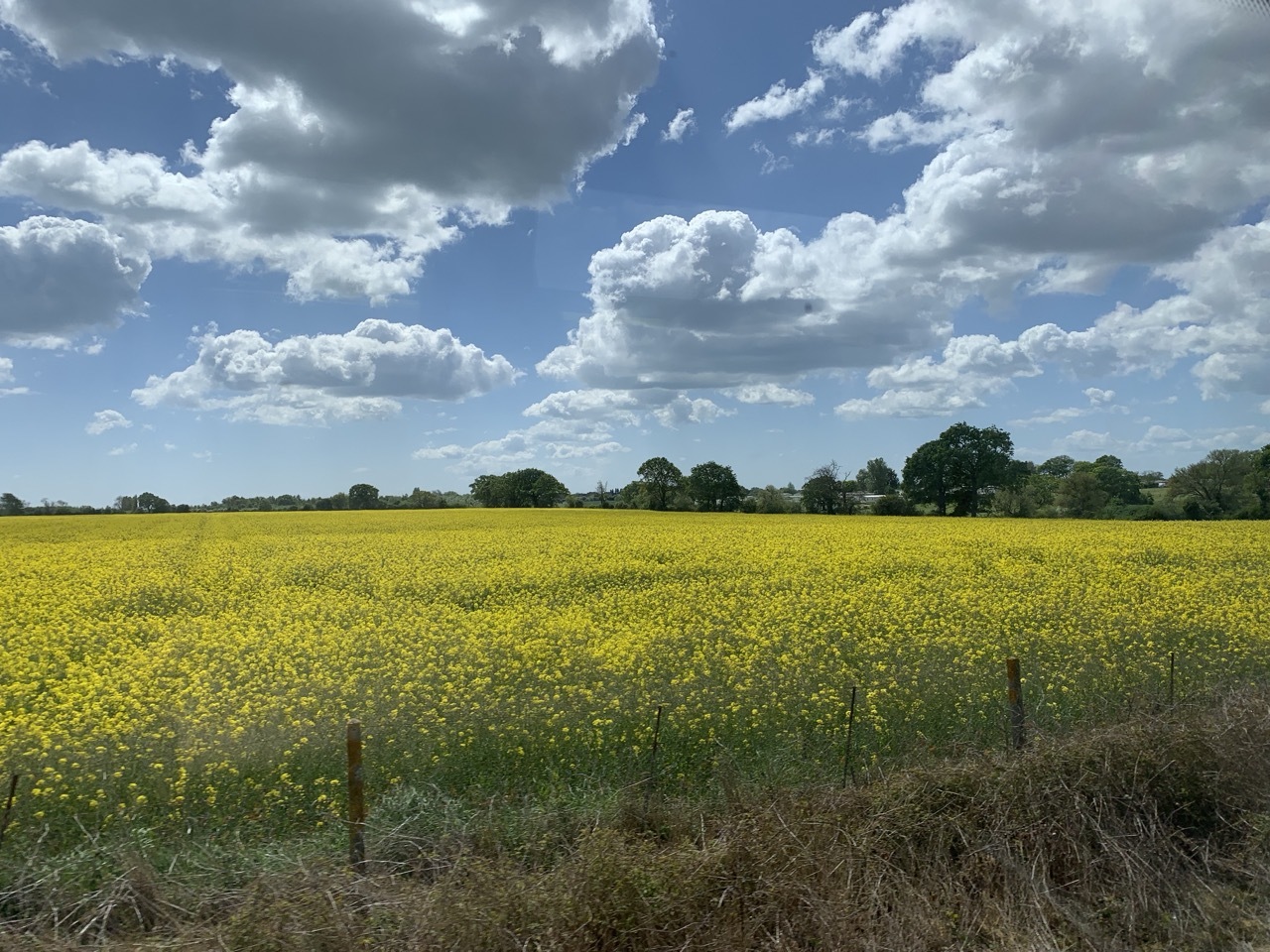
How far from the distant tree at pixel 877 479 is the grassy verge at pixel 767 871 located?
8062 cm

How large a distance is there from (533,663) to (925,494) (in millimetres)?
71120

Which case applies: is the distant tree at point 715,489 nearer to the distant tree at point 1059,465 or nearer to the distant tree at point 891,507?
the distant tree at point 891,507

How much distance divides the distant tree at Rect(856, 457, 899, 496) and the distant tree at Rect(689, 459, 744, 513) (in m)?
14.2

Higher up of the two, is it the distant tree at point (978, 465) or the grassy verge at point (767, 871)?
the distant tree at point (978, 465)

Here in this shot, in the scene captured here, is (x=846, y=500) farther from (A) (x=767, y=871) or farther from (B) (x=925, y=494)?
(A) (x=767, y=871)

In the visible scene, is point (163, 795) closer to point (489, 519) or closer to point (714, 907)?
point (714, 907)

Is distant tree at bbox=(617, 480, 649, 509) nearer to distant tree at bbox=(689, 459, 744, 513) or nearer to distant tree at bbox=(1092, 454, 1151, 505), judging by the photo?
distant tree at bbox=(689, 459, 744, 513)

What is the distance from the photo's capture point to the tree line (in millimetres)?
61781

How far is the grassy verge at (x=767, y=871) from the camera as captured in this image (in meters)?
4.46

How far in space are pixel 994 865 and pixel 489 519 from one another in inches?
1729

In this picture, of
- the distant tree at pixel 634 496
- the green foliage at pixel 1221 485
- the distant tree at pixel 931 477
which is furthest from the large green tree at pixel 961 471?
the distant tree at pixel 634 496

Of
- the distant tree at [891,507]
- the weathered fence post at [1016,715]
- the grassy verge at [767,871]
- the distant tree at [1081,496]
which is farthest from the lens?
the distant tree at [891,507]

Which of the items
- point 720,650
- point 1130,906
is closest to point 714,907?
point 1130,906

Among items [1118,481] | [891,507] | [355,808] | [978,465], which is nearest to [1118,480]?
[1118,481]
